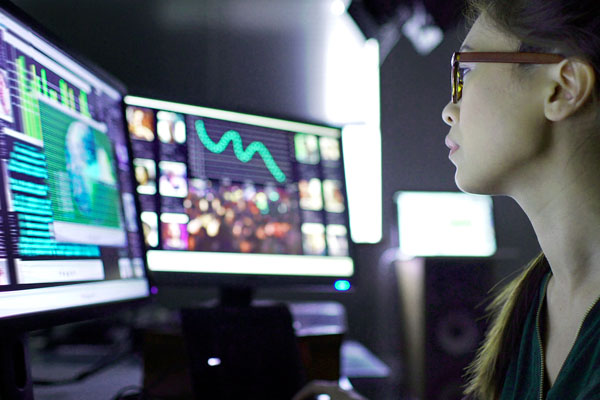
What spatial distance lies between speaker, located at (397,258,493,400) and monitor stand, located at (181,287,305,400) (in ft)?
3.41

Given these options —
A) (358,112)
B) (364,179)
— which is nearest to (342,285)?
(364,179)

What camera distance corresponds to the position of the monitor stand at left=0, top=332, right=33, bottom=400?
58 cm

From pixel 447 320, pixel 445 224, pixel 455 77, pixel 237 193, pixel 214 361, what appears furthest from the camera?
pixel 445 224

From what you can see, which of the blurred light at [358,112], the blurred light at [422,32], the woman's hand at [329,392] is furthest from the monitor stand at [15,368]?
the blurred light at [422,32]

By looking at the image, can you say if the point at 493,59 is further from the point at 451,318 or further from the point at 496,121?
the point at 451,318

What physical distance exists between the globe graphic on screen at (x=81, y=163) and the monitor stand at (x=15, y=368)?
0.62 ft

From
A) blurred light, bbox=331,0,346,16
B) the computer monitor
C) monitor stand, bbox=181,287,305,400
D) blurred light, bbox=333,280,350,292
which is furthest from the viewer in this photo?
blurred light, bbox=331,0,346,16

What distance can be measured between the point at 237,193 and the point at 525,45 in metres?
0.67

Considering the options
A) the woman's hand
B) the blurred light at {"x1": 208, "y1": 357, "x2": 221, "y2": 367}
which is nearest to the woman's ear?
the woman's hand

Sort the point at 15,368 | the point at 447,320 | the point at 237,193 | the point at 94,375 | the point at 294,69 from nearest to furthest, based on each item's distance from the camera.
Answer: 1. the point at 15,368
2. the point at 94,375
3. the point at 237,193
4. the point at 447,320
5. the point at 294,69

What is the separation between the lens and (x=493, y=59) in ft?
2.22

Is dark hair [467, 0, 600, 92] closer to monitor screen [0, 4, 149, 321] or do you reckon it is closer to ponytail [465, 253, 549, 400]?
ponytail [465, 253, 549, 400]

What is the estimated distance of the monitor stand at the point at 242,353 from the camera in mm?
825

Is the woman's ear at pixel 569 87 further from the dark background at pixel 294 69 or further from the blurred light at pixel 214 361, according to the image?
the dark background at pixel 294 69
